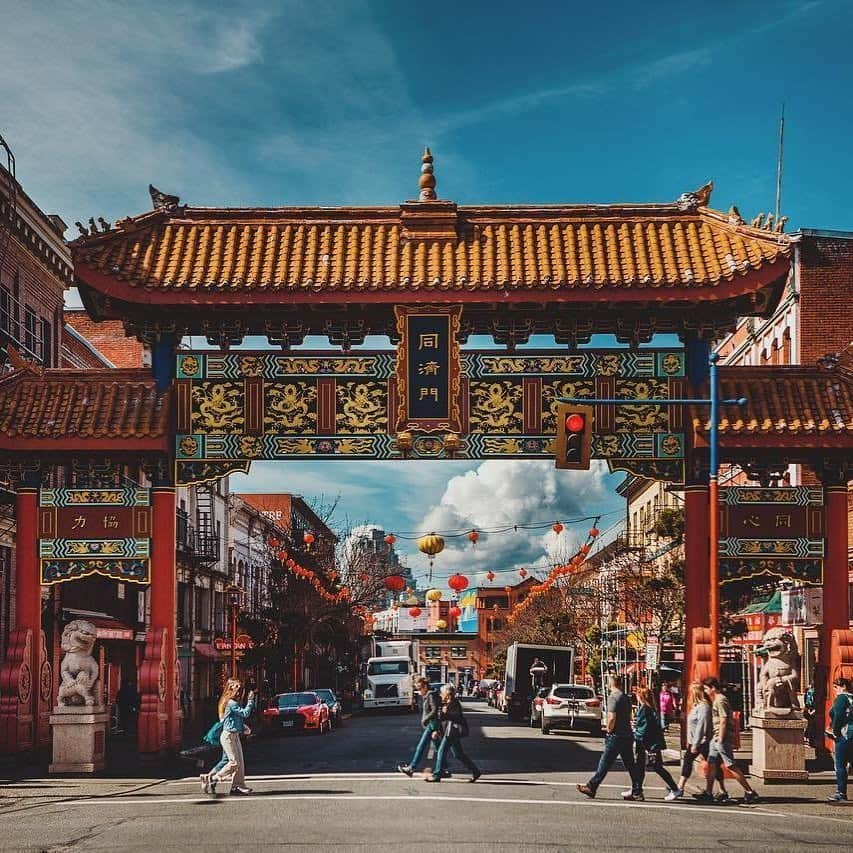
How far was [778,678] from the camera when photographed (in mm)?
22078

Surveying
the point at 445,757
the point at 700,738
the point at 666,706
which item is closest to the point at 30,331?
the point at 666,706

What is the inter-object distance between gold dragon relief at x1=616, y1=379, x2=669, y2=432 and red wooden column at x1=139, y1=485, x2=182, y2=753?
851 centimetres

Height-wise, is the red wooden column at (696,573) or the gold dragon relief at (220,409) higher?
the gold dragon relief at (220,409)

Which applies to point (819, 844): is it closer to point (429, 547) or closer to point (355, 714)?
point (429, 547)

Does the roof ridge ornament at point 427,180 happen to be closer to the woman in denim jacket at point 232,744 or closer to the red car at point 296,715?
the woman in denim jacket at point 232,744

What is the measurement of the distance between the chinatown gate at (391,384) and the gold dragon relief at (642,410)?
0.12 ft

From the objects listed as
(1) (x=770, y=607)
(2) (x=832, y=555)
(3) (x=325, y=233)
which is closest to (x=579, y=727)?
(1) (x=770, y=607)

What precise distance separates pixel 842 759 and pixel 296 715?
24.9 metres

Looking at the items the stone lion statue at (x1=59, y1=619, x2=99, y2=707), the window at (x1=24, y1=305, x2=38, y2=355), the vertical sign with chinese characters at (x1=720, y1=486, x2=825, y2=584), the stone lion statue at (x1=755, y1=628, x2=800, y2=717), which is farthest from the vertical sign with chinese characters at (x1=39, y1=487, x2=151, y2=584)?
the window at (x1=24, y1=305, x2=38, y2=355)

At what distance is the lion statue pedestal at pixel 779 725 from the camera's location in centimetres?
2178

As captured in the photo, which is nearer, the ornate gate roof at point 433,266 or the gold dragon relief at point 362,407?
the ornate gate roof at point 433,266

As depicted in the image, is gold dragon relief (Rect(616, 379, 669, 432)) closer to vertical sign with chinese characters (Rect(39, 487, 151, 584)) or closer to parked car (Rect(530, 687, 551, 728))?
vertical sign with chinese characters (Rect(39, 487, 151, 584))

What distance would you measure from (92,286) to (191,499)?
128 feet

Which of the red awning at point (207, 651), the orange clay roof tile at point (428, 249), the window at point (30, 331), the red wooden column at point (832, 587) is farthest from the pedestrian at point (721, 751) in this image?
the red awning at point (207, 651)
